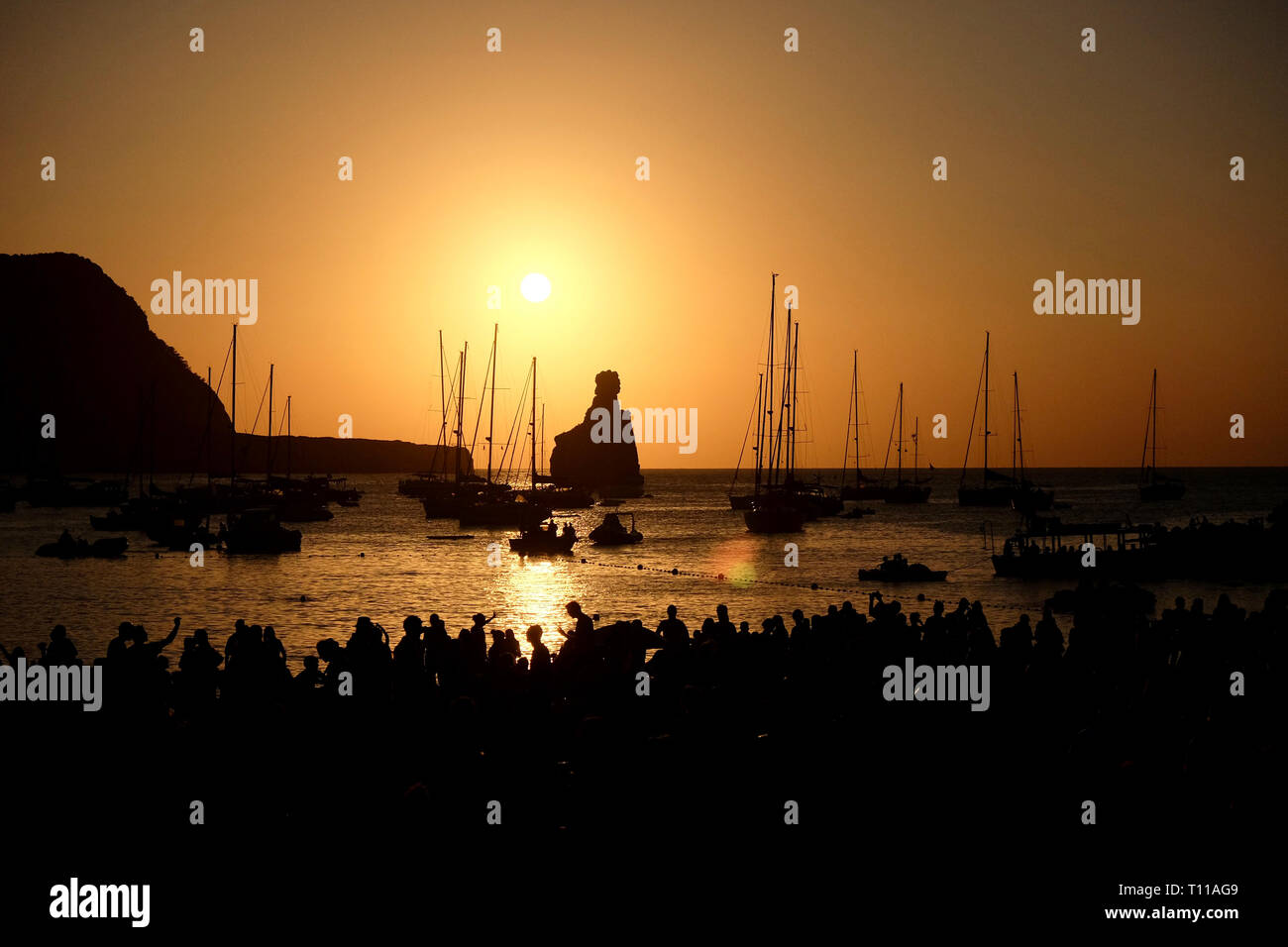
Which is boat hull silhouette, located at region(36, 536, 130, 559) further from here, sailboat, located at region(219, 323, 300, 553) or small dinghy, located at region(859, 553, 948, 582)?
small dinghy, located at region(859, 553, 948, 582)

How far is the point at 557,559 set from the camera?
7119 cm

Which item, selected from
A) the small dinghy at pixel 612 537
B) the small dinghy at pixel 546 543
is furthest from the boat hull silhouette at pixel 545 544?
the small dinghy at pixel 612 537

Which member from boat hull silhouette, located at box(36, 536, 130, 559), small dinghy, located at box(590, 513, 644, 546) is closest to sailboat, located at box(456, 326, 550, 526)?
small dinghy, located at box(590, 513, 644, 546)

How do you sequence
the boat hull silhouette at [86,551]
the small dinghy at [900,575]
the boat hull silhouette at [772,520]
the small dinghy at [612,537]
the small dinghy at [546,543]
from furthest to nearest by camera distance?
the boat hull silhouette at [772,520], the small dinghy at [612,537], the small dinghy at [546,543], the boat hull silhouette at [86,551], the small dinghy at [900,575]

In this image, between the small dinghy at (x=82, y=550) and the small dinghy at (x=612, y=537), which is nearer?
the small dinghy at (x=82, y=550)

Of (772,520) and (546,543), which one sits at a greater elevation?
(772,520)

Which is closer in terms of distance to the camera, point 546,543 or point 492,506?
point 546,543

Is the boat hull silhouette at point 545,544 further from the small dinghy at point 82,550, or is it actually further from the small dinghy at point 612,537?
the small dinghy at point 82,550

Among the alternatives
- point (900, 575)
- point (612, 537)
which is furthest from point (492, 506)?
point (900, 575)

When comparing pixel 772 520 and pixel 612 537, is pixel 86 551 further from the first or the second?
pixel 772 520

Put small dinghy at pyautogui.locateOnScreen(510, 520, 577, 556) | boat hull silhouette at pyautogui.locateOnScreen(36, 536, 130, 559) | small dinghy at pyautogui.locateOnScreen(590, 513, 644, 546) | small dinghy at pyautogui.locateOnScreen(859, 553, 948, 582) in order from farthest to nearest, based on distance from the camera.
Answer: small dinghy at pyautogui.locateOnScreen(590, 513, 644, 546) → small dinghy at pyautogui.locateOnScreen(510, 520, 577, 556) → boat hull silhouette at pyautogui.locateOnScreen(36, 536, 130, 559) → small dinghy at pyautogui.locateOnScreen(859, 553, 948, 582)

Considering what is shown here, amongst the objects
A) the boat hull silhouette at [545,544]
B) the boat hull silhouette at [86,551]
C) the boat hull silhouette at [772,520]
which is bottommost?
the boat hull silhouette at [86,551]
